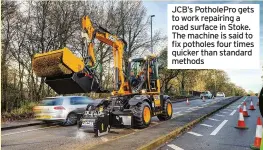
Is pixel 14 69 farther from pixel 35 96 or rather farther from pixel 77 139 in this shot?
pixel 77 139

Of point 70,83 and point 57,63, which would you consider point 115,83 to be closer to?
point 70,83

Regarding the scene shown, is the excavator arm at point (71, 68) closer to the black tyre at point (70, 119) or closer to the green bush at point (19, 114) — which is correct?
the black tyre at point (70, 119)

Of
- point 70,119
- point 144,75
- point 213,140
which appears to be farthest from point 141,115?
point 70,119

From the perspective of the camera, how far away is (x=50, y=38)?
25.2 meters

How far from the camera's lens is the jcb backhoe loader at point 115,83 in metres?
10.2

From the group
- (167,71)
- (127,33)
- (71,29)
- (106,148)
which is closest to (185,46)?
(106,148)

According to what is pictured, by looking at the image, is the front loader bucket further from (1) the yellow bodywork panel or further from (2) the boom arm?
(2) the boom arm

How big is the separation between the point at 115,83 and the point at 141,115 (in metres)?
1.99

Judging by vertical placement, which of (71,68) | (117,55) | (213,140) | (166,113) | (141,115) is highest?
(117,55)

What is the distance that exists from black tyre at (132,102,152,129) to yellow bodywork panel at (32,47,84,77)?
113 inches

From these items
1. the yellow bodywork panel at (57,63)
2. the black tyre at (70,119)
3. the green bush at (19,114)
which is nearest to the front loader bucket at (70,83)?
the yellow bodywork panel at (57,63)

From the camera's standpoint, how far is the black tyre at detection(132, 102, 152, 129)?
11.6m

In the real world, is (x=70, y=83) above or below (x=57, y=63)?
below

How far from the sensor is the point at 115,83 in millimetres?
12805
